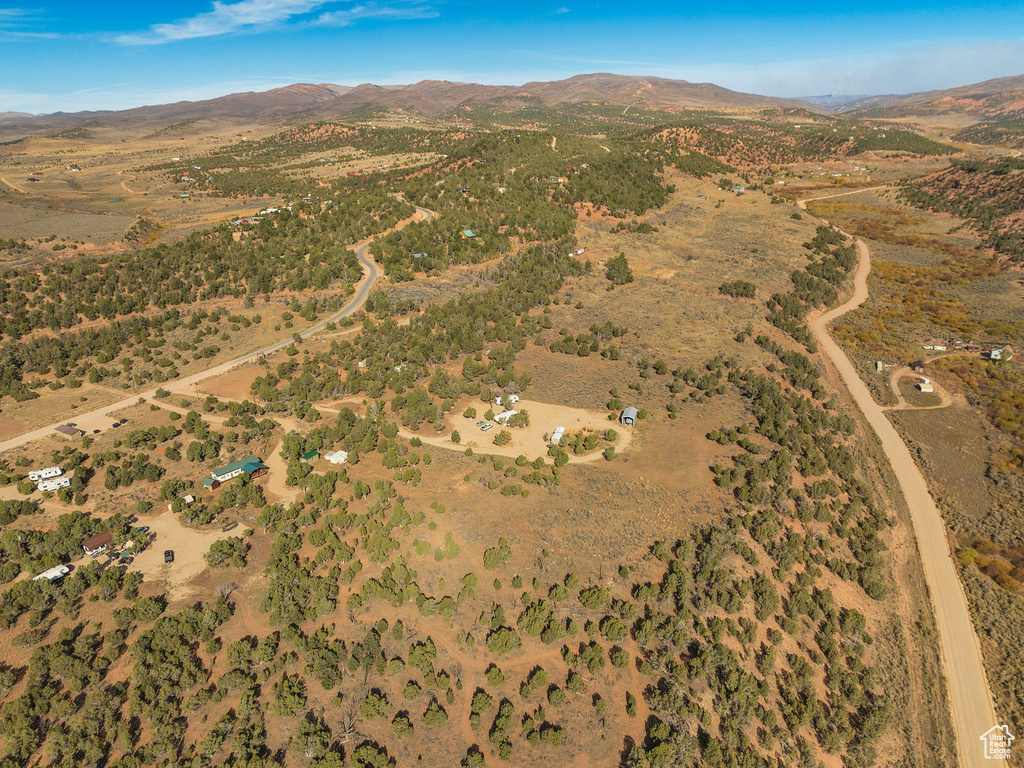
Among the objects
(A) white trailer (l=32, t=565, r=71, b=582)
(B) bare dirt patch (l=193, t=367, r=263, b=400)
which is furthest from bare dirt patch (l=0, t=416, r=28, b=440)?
(A) white trailer (l=32, t=565, r=71, b=582)

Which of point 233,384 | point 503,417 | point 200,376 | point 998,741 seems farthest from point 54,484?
point 998,741

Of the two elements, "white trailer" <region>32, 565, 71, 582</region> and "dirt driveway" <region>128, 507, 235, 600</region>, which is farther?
"dirt driveway" <region>128, 507, 235, 600</region>

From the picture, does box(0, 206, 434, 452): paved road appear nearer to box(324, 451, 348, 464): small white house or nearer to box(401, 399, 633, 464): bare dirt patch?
box(324, 451, 348, 464): small white house

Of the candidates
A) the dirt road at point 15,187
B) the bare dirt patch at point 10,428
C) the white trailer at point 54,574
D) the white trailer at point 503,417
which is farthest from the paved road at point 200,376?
the dirt road at point 15,187

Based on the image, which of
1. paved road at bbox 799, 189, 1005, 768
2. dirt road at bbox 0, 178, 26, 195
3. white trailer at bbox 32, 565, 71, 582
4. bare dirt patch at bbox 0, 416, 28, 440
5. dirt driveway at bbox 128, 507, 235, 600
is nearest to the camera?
paved road at bbox 799, 189, 1005, 768

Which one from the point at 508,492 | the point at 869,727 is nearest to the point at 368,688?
the point at 508,492

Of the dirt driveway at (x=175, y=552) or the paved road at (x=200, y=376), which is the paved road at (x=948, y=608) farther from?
the paved road at (x=200, y=376)

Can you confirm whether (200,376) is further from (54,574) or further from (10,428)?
(54,574)
